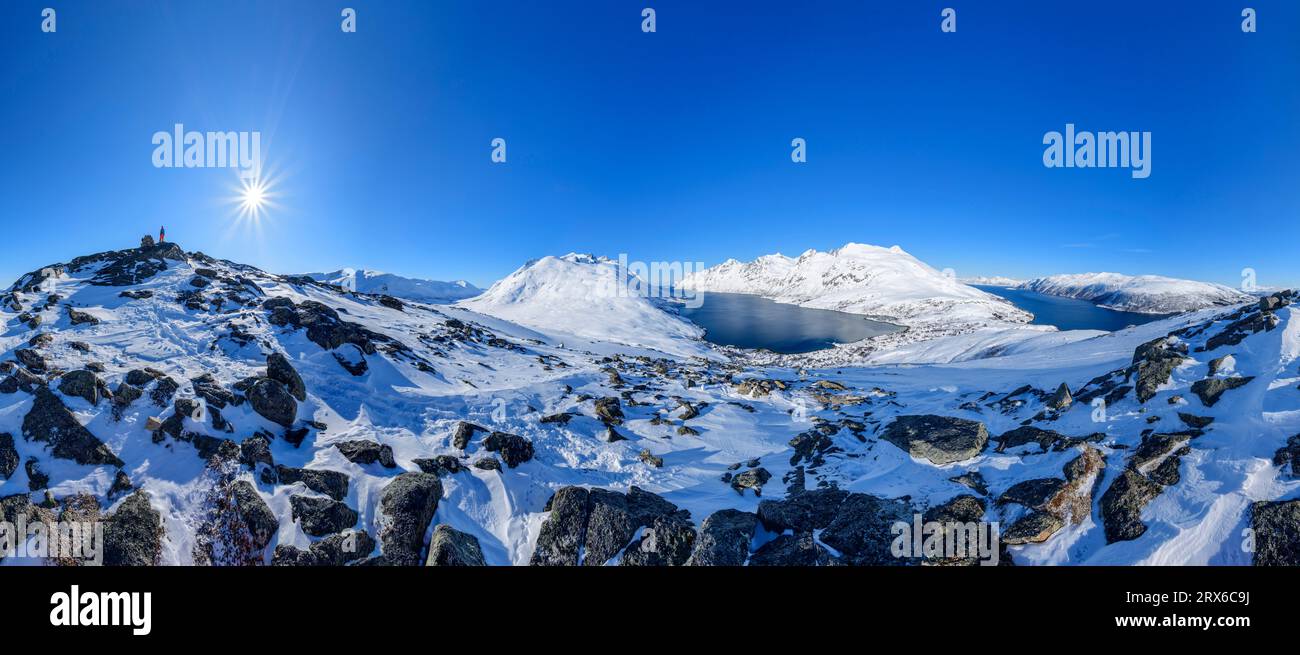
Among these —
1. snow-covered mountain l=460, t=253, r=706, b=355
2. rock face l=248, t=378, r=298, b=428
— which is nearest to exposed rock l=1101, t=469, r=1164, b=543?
rock face l=248, t=378, r=298, b=428

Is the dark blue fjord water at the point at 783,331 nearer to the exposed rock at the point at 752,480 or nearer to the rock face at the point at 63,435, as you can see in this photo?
the exposed rock at the point at 752,480

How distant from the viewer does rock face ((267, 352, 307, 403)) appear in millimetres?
16047

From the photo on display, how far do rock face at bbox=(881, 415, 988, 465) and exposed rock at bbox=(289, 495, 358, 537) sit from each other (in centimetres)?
1983

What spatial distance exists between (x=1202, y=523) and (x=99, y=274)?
50.9m

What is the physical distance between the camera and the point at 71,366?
1370cm

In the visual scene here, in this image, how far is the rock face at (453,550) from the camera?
1027 cm

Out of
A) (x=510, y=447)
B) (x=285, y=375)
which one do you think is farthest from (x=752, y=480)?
(x=285, y=375)

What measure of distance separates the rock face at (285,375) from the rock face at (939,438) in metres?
25.5

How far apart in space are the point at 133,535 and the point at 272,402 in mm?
5762

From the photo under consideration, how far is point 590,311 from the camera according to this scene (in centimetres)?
14750
